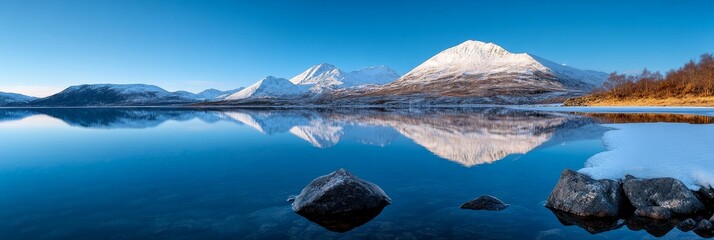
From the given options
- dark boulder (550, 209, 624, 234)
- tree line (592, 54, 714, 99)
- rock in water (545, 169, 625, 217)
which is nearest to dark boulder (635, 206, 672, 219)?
rock in water (545, 169, 625, 217)

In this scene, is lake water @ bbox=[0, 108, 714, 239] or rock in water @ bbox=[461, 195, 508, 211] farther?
rock in water @ bbox=[461, 195, 508, 211]

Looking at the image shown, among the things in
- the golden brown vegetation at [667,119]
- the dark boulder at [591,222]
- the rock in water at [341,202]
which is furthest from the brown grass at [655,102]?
the rock in water at [341,202]

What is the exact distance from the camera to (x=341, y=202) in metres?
13.8

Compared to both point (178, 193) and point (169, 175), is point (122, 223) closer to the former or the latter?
point (178, 193)

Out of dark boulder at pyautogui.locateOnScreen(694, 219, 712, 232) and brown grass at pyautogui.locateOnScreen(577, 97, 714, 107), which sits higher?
brown grass at pyautogui.locateOnScreen(577, 97, 714, 107)

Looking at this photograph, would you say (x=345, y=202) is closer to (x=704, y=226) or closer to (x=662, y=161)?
(x=704, y=226)

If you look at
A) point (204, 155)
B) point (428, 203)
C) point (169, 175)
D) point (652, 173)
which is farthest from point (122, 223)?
point (652, 173)

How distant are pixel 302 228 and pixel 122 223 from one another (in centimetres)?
542

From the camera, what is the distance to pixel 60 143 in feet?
116

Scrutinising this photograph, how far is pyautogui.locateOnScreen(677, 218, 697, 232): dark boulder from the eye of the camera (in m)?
11.3

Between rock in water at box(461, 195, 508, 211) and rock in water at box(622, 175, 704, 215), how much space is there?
12.7 ft

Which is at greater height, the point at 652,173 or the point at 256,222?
the point at 652,173

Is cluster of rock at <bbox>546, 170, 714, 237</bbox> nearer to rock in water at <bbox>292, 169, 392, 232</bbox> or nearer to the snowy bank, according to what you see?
the snowy bank

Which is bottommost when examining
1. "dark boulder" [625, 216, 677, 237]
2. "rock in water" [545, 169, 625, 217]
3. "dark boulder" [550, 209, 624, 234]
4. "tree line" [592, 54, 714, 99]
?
"dark boulder" [550, 209, 624, 234]
